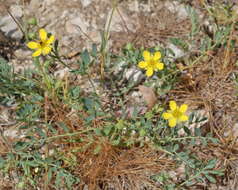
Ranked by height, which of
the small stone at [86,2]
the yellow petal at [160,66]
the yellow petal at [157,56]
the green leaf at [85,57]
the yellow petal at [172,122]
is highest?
the small stone at [86,2]

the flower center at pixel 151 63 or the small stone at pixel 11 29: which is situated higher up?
the small stone at pixel 11 29

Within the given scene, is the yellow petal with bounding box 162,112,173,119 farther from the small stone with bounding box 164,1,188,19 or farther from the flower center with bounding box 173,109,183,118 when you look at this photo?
the small stone with bounding box 164,1,188,19

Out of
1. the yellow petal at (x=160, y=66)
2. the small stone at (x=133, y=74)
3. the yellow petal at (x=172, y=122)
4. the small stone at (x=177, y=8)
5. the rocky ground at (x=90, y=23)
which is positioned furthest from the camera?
the small stone at (x=177, y=8)

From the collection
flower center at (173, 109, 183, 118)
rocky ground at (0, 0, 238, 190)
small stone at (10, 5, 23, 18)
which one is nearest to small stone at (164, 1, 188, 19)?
rocky ground at (0, 0, 238, 190)

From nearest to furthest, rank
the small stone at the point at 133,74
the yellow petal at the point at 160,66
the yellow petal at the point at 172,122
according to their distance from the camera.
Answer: the yellow petal at the point at 172,122 < the yellow petal at the point at 160,66 < the small stone at the point at 133,74

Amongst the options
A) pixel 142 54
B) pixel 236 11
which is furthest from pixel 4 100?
pixel 236 11

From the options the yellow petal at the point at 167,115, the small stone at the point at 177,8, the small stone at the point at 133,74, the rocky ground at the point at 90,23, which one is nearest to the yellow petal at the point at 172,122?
the yellow petal at the point at 167,115

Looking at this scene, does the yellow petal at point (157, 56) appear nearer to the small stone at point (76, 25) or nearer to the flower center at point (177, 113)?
the flower center at point (177, 113)

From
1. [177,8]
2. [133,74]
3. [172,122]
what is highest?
[177,8]

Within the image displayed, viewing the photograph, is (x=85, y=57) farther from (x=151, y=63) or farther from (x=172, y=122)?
(x=172, y=122)

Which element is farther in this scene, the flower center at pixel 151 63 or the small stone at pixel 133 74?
the small stone at pixel 133 74

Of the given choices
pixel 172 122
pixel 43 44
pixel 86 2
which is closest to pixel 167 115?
pixel 172 122
